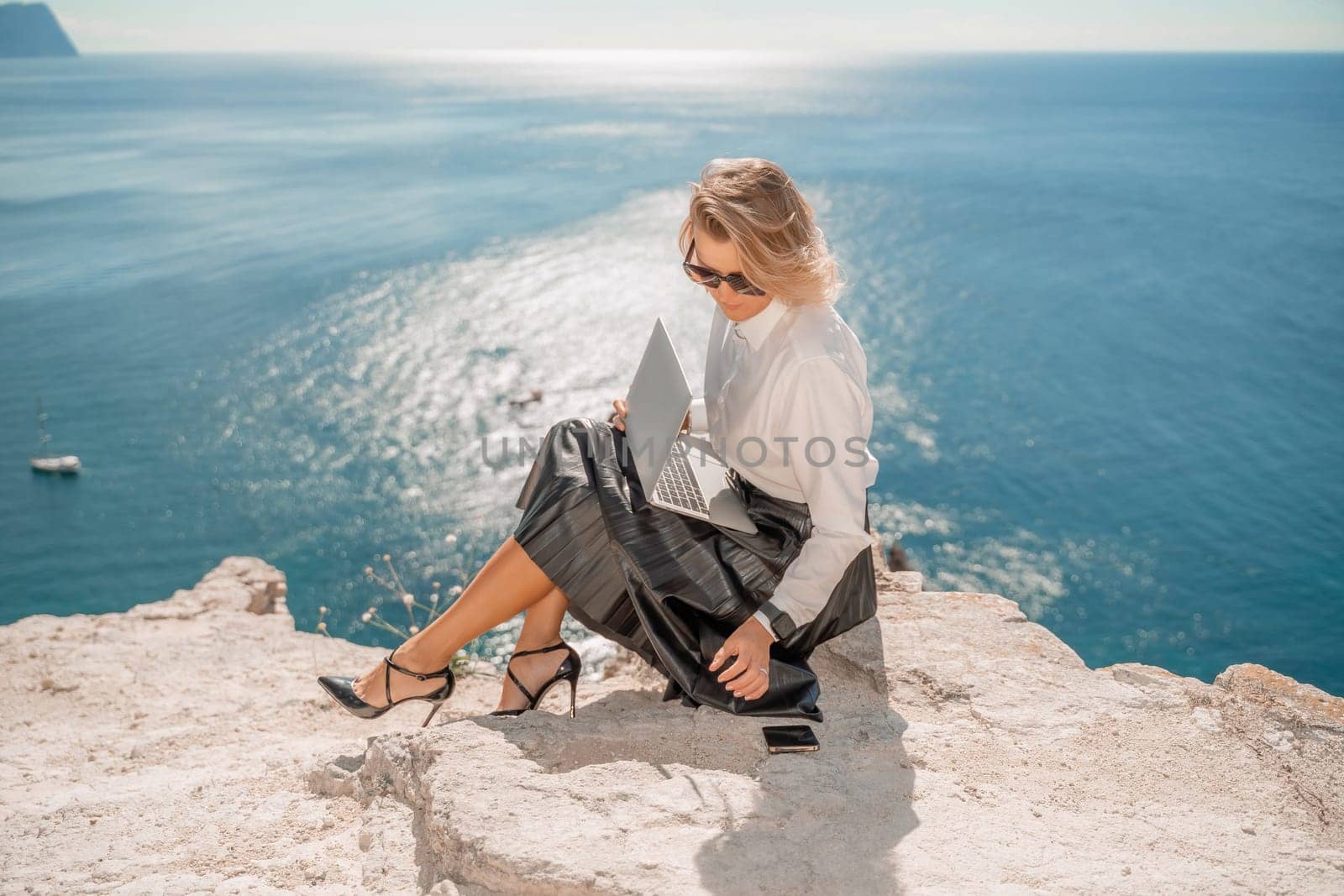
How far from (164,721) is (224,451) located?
2761 centimetres

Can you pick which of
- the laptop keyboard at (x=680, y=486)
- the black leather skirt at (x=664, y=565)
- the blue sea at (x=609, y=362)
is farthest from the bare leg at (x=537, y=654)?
the blue sea at (x=609, y=362)

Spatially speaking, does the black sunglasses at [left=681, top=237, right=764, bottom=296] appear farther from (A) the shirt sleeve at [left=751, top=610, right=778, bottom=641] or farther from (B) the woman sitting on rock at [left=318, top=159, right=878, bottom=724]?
(A) the shirt sleeve at [left=751, top=610, right=778, bottom=641]

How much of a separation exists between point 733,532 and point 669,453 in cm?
37

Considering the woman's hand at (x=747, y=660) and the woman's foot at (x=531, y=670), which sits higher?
the woman's hand at (x=747, y=660)

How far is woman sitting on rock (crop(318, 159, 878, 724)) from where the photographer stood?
2986 mm

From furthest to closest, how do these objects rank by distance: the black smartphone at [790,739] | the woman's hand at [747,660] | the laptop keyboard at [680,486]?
the laptop keyboard at [680,486] < the black smartphone at [790,739] < the woman's hand at [747,660]

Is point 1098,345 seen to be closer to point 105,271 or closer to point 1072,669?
point 1072,669

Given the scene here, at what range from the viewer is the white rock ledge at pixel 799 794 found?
255 centimetres

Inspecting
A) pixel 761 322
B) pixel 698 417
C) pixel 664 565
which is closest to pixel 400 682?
→ pixel 664 565

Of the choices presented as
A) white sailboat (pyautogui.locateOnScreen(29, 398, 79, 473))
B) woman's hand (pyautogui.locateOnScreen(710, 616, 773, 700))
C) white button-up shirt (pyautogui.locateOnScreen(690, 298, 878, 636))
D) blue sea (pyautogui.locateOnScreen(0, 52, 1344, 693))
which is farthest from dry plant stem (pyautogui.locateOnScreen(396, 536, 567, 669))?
white sailboat (pyautogui.locateOnScreen(29, 398, 79, 473))

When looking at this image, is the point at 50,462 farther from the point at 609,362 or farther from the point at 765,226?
the point at 765,226

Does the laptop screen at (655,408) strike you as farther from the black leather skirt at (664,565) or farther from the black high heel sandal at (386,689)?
the black high heel sandal at (386,689)

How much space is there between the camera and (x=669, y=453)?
3154mm

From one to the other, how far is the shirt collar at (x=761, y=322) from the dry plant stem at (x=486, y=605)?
1.13 metres
